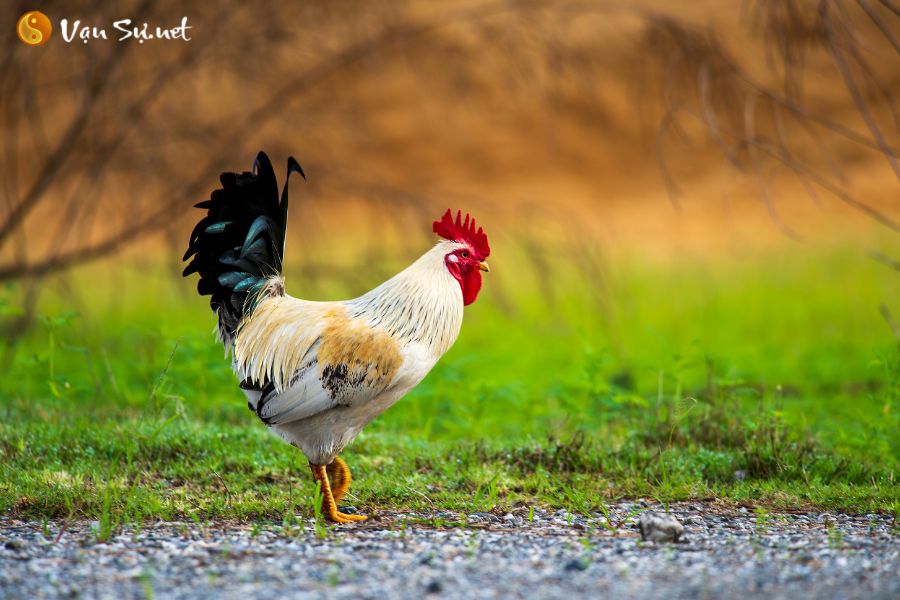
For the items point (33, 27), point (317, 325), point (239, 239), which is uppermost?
point (33, 27)

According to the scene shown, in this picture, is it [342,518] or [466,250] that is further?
[466,250]

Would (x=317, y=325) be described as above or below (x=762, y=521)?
above

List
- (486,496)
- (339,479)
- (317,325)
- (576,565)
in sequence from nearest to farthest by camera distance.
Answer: (576,565) → (317,325) → (339,479) → (486,496)

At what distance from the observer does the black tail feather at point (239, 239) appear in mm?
4801

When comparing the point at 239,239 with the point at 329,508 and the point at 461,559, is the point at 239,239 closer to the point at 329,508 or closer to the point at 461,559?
the point at 329,508

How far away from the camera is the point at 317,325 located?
4633 millimetres

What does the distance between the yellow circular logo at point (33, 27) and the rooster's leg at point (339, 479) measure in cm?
430

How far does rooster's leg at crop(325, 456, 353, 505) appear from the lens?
4.77 meters

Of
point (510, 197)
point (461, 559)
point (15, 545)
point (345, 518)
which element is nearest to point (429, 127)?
point (510, 197)

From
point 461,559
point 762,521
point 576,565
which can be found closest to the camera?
point 576,565

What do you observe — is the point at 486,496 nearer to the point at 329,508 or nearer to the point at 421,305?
the point at 329,508

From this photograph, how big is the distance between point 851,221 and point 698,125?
4.67m

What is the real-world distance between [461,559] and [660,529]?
2.83ft

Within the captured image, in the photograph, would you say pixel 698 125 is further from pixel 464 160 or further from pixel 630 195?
pixel 464 160
